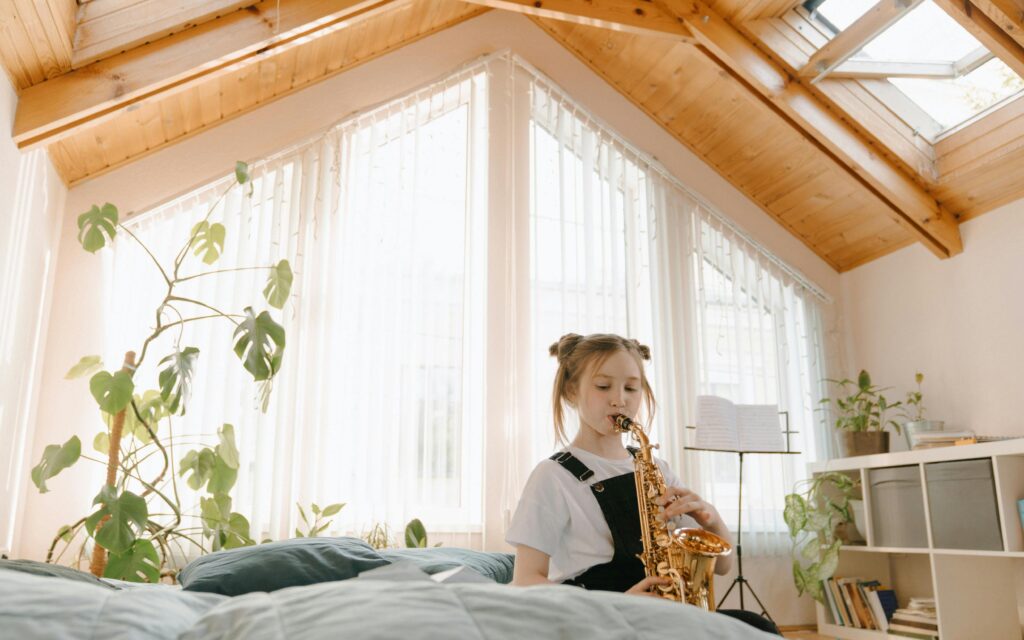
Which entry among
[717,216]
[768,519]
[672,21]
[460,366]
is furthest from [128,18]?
[768,519]

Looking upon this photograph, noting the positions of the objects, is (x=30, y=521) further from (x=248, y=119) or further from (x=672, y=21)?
(x=672, y=21)

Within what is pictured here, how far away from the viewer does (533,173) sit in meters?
4.38

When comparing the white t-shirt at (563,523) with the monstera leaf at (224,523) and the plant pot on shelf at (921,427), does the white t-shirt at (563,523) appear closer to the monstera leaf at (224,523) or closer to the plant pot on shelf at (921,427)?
the monstera leaf at (224,523)

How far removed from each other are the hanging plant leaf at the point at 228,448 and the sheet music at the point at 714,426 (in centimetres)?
186

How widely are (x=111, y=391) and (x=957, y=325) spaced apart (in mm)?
3591

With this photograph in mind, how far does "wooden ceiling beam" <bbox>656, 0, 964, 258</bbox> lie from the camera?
3.89 m

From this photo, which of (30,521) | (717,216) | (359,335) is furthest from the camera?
(717,216)

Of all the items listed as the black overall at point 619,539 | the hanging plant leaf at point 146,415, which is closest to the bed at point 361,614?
the black overall at point 619,539

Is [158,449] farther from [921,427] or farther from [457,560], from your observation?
[921,427]

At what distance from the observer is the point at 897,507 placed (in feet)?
12.4

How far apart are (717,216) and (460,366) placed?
64.8 inches

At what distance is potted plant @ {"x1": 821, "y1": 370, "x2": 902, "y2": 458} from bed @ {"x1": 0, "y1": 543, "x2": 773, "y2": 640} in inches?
141

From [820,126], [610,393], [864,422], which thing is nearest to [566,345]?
[610,393]

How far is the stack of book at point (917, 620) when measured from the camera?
3.57 meters
